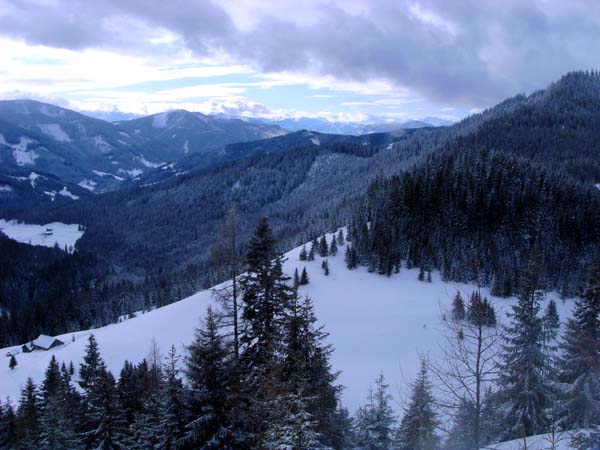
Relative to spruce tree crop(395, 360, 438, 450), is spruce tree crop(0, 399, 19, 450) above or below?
below

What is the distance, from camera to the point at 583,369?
1947 centimetres

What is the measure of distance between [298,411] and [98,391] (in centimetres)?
1051

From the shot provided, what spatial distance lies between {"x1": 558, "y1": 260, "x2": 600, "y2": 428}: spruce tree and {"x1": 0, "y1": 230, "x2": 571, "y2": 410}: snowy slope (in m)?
20.8

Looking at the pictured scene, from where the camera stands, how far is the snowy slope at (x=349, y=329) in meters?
45.4

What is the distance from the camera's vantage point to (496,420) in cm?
1992

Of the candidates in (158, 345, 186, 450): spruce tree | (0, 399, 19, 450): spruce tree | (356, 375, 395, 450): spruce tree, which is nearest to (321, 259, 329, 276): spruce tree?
(0, 399, 19, 450): spruce tree

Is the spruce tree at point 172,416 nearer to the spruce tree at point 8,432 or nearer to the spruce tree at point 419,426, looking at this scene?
the spruce tree at point 419,426

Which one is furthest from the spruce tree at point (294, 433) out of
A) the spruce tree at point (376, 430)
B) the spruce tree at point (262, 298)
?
the spruce tree at point (376, 430)

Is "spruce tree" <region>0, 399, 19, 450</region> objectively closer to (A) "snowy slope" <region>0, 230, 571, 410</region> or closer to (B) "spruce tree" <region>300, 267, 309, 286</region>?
(A) "snowy slope" <region>0, 230, 571, 410</region>

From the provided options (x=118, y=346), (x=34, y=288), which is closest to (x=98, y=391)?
(x=118, y=346)

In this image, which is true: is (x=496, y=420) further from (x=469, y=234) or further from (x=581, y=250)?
(x=581, y=250)

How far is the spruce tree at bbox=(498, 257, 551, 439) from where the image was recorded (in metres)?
18.6

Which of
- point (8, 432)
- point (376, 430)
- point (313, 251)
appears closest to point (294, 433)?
point (376, 430)

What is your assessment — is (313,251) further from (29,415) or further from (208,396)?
(208,396)
